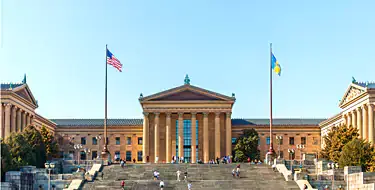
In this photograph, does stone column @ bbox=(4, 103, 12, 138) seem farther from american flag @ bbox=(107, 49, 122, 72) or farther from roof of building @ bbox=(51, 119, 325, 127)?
roof of building @ bbox=(51, 119, 325, 127)

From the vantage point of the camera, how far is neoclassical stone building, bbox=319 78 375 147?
3760 inches

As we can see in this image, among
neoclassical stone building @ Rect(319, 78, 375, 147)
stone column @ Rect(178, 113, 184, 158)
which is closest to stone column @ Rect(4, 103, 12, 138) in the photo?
stone column @ Rect(178, 113, 184, 158)

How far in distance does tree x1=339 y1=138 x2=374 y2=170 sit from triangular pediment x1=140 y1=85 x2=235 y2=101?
135 feet

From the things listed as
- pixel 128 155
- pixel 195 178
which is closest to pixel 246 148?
pixel 128 155

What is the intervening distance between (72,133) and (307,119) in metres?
44.4

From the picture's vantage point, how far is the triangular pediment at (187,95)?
113 m

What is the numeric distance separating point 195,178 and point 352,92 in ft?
140

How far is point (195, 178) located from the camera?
70.2m

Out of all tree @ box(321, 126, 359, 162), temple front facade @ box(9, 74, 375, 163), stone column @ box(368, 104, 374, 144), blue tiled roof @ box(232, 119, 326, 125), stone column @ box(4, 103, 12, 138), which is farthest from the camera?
blue tiled roof @ box(232, 119, 326, 125)

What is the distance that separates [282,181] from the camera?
66.6 m

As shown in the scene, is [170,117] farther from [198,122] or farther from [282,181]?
[282,181]

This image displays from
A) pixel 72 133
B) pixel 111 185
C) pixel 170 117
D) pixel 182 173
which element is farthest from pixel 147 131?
pixel 111 185

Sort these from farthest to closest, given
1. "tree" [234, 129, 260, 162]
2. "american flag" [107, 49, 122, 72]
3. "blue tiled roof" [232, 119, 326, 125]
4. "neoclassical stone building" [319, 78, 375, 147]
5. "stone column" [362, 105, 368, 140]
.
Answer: "blue tiled roof" [232, 119, 326, 125] < "tree" [234, 129, 260, 162] < "stone column" [362, 105, 368, 140] < "neoclassical stone building" [319, 78, 375, 147] < "american flag" [107, 49, 122, 72]

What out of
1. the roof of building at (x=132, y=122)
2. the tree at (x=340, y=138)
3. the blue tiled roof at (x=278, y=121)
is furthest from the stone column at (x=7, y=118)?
the blue tiled roof at (x=278, y=121)
